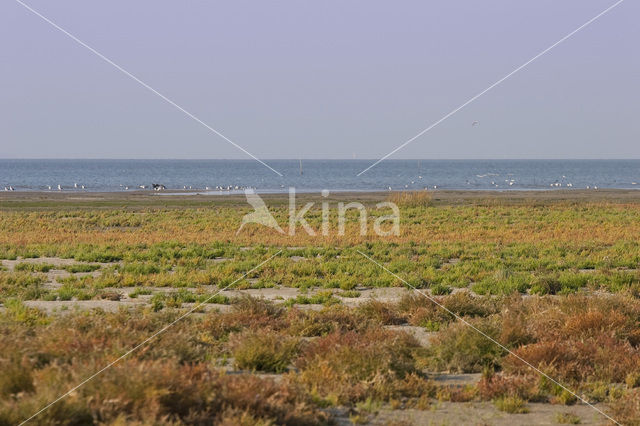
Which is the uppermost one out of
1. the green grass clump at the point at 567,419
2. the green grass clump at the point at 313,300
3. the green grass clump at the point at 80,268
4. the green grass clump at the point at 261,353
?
the green grass clump at the point at 261,353

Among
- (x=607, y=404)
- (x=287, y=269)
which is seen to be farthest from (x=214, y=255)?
(x=607, y=404)

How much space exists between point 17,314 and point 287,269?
852 cm

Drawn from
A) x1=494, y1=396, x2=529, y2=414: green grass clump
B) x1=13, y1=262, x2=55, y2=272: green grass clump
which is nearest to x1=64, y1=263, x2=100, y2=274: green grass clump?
x1=13, y1=262, x2=55, y2=272: green grass clump

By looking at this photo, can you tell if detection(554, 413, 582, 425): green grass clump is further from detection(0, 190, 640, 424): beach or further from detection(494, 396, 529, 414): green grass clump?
detection(494, 396, 529, 414): green grass clump

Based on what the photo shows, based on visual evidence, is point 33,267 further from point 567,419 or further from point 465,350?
point 567,419

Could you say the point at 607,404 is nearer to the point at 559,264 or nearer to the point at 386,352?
the point at 386,352

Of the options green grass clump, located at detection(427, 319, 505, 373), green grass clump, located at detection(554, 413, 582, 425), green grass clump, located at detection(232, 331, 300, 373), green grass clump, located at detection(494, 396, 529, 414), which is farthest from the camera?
green grass clump, located at detection(427, 319, 505, 373)

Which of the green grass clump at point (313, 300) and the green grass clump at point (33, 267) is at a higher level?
the green grass clump at point (313, 300)

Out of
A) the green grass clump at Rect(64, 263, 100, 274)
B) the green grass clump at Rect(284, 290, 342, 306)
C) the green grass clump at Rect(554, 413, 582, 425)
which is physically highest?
the green grass clump at Rect(554, 413, 582, 425)

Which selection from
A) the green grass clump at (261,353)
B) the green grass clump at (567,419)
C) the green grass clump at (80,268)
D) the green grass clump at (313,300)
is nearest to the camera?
the green grass clump at (567,419)

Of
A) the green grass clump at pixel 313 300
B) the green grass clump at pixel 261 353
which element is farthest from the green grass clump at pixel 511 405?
the green grass clump at pixel 313 300

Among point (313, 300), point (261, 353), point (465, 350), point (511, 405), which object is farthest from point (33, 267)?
point (511, 405)

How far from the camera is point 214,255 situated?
22.8m

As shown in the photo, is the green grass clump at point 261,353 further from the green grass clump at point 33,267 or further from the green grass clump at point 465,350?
the green grass clump at point 33,267
